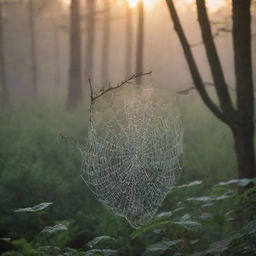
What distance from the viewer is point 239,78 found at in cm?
678

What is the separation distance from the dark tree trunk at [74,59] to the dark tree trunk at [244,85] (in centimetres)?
1463

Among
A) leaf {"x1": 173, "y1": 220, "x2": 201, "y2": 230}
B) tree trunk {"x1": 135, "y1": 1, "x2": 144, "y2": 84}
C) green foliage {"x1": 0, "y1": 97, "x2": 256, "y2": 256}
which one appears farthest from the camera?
tree trunk {"x1": 135, "y1": 1, "x2": 144, "y2": 84}

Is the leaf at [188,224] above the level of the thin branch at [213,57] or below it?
below

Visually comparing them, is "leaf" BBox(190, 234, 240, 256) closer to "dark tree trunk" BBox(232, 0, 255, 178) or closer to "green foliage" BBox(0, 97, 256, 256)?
"green foliage" BBox(0, 97, 256, 256)

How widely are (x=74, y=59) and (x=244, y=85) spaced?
1500 centimetres

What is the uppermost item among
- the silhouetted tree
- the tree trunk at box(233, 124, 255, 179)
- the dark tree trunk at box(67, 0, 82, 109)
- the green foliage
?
the dark tree trunk at box(67, 0, 82, 109)

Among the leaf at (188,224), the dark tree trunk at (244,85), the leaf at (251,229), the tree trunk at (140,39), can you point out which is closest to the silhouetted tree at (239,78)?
the dark tree trunk at (244,85)

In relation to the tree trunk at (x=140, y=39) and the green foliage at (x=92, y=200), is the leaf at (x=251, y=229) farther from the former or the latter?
the tree trunk at (x=140, y=39)

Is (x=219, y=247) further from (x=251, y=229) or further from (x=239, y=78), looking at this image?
(x=239, y=78)

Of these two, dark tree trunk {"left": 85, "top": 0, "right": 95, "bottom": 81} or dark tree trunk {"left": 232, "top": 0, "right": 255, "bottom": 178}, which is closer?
dark tree trunk {"left": 232, "top": 0, "right": 255, "bottom": 178}

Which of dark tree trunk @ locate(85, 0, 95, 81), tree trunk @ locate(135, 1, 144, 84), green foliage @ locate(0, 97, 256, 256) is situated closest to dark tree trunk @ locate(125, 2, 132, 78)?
dark tree trunk @ locate(85, 0, 95, 81)

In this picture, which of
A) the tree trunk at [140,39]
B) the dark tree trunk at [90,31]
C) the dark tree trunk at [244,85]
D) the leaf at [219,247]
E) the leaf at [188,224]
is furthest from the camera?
the dark tree trunk at [90,31]

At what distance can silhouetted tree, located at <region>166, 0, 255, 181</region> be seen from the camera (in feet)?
21.6

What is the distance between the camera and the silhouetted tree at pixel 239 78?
6.58 meters
